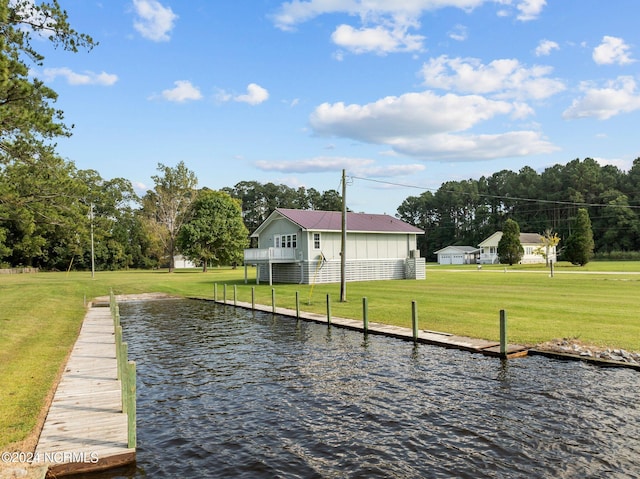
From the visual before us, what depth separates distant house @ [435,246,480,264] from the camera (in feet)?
342

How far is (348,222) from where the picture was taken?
44.8 m

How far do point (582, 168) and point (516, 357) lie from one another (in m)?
108

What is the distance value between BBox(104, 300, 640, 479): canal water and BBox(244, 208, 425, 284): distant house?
1034 inches

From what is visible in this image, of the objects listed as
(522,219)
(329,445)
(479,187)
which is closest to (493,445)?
(329,445)

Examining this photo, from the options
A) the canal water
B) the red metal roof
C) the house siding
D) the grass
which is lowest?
the canal water

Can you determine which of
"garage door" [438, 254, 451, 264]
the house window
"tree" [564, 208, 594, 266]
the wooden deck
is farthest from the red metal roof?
"garage door" [438, 254, 451, 264]

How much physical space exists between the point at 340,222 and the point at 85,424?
123 ft

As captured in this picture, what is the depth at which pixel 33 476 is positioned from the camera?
6.28 metres

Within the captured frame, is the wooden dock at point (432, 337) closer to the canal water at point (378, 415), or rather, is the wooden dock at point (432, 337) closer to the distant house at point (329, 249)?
the canal water at point (378, 415)

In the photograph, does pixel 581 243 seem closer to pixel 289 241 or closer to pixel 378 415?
pixel 289 241

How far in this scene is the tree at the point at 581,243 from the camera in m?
63.2

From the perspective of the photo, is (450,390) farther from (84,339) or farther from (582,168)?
(582,168)

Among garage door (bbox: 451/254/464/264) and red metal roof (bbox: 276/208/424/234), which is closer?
red metal roof (bbox: 276/208/424/234)

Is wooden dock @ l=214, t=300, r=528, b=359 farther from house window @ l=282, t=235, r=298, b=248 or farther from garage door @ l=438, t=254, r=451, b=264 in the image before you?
garage door @ l=438, t=254, r=451, b=264
